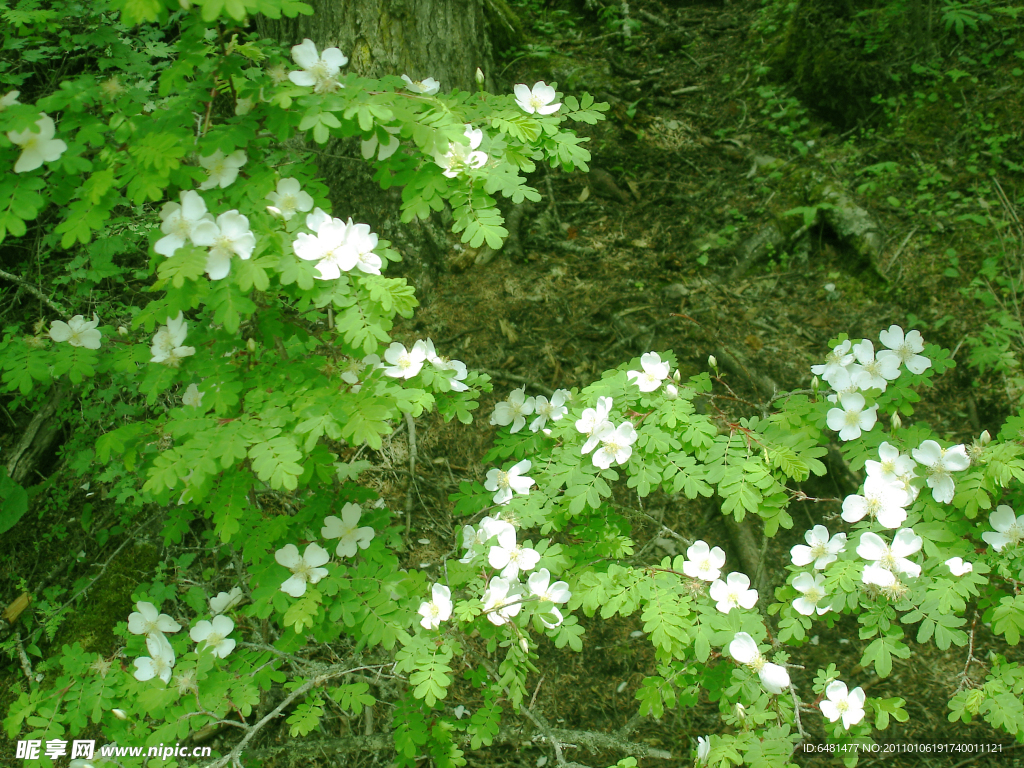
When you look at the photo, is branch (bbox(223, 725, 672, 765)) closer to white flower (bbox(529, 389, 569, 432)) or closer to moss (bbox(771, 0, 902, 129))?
white flower (bbox(529, 389, 569, 432))

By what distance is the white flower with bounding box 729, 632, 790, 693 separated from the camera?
5.49 ft

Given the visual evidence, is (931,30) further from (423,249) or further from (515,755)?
(515,755)

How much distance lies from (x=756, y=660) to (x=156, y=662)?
66.8 inches

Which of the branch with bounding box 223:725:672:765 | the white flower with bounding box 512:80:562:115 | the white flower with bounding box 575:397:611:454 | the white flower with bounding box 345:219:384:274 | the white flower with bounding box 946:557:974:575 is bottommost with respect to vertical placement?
the branch with bounding box 223:725:672:765

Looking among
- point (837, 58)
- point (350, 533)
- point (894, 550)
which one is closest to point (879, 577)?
point (894, 550)

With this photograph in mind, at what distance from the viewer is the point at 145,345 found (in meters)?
1.97

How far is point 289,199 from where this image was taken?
1.64 meters

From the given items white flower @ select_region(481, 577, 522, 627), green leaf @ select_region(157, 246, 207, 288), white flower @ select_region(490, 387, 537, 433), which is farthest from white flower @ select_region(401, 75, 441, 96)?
white flower @ select_region(481, 577, 522, 627)

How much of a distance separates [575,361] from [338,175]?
5.38 ft

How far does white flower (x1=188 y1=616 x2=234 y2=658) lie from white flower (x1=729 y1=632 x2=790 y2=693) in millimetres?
1457

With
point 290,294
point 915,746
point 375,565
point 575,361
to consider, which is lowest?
point 915,746

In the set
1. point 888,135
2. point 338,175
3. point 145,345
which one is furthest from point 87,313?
point 888,135

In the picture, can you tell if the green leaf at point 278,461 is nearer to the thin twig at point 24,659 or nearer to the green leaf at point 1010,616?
the green leaf at point 1010,616

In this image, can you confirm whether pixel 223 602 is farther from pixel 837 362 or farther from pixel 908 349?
pixel 908 349
